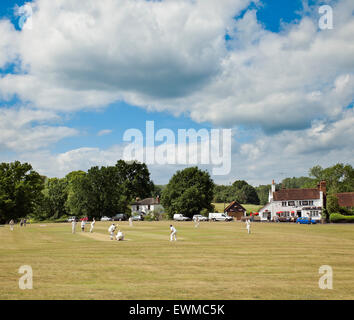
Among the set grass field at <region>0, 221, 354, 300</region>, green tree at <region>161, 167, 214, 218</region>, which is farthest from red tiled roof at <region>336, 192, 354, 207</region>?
grass field at <region>0, 221, 354, 300</region>

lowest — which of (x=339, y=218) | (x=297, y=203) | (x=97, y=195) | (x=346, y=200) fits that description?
(x=339, y=218)

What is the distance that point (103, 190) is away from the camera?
115875 millimetres

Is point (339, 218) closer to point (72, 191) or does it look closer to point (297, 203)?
point (297, 203)

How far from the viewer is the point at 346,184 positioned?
13825 cm

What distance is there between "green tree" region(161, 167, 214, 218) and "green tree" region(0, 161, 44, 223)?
38.9 meters

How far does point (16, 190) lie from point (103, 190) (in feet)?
92.3

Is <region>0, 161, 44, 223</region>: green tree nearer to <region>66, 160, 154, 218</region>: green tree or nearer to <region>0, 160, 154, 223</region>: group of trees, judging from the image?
<region>0, 160, 154, 223</region>: group of trees

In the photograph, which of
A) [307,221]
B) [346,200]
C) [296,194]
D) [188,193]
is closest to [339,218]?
[307,221]

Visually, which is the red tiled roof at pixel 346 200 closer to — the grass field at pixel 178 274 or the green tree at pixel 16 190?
the grass field at pixel 178 274

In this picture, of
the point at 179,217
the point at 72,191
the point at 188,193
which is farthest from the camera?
the point at 72,191

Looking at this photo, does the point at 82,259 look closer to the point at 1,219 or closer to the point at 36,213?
the point at 1,219
